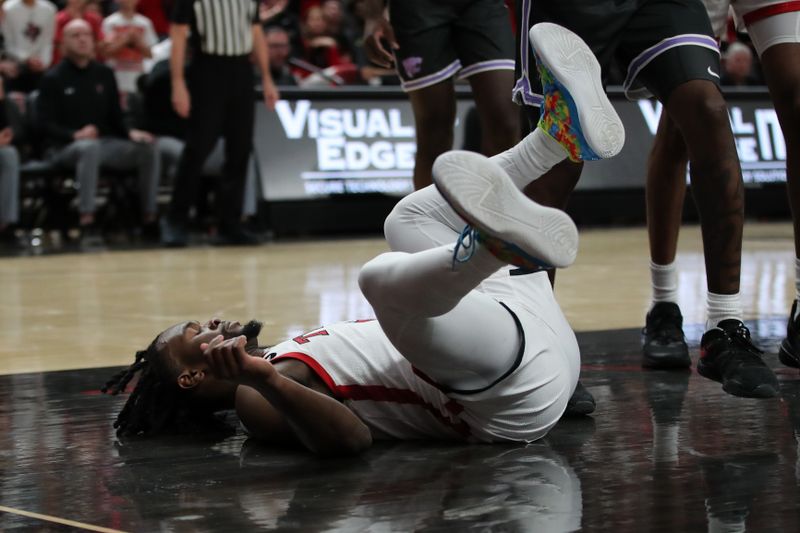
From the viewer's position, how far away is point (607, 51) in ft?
9.46

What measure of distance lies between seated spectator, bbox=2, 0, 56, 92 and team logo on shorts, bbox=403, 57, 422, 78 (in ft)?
17.8

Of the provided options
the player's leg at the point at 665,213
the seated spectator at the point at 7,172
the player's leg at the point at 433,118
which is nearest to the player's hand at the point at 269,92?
the seated spectator at the point at 7,172

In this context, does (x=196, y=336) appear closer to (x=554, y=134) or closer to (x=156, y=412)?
(x=156, y=412)

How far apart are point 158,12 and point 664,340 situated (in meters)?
8.07

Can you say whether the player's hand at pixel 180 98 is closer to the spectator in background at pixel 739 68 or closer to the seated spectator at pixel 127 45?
the seated spectator at pixel 127 45

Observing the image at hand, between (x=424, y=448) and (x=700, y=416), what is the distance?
599 mm

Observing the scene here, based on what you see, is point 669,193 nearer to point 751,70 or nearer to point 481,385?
point 481,385

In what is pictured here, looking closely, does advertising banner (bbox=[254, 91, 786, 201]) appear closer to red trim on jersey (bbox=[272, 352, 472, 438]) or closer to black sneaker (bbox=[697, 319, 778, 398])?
black sneaker (bbox=[697, 319, 778, 398])

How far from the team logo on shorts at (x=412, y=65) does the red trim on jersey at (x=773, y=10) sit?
41.0 inches

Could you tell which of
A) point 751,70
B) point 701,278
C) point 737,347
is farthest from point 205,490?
point 751,70

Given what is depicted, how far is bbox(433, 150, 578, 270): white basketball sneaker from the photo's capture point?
1.91 meters

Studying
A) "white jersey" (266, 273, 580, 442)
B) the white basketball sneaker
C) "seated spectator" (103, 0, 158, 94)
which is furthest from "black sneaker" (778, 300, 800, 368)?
"seated spectator" (103, 0, 158, 94)

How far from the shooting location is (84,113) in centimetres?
806

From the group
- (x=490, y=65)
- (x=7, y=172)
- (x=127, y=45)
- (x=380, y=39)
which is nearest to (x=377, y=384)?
(x=490, y=65)
